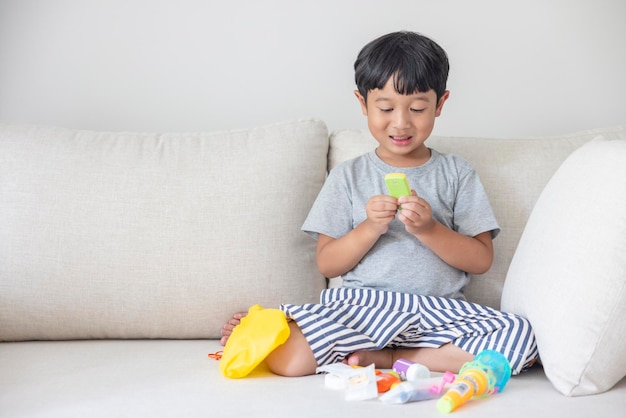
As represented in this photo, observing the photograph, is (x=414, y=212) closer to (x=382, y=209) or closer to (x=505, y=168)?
(x=382, y=209)

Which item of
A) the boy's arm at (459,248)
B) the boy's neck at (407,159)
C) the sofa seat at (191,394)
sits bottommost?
the sofa seat at (191,394)

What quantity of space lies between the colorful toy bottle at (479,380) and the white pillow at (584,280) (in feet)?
0.30

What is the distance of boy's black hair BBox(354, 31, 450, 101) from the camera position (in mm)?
1507

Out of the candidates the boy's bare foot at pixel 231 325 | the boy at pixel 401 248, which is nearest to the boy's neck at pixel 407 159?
the boy at pixel 401 248

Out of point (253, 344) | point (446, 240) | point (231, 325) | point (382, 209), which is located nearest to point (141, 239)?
point (231, 325)

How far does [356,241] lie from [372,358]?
238 mm

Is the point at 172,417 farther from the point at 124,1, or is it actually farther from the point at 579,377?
the point at 124,1

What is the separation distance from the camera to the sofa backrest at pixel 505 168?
5.31 feet

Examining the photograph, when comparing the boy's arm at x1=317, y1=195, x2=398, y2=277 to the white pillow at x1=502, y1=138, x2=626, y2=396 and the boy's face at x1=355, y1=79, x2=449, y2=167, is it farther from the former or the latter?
the white pillow at x1=502, y1=138, x2=626, y2=396

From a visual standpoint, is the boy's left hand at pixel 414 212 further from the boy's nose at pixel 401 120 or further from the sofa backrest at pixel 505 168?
the sofa backrest at pixel 505 168

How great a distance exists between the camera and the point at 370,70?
154cm

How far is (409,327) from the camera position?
1380mm

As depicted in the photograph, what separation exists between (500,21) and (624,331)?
1.11m

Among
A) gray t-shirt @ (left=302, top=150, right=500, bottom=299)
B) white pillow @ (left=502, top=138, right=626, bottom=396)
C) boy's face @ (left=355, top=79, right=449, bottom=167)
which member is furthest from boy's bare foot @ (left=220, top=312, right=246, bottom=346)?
white pillow @ (left=502, top=138, right=626, bottom=396)
